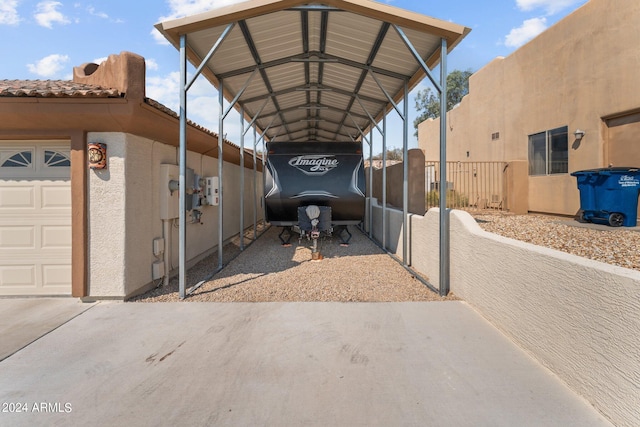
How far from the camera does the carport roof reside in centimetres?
539

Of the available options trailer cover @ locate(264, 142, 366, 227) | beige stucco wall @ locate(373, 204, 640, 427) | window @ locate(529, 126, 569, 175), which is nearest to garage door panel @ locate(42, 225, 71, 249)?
trailer cover @ locate(264, 142, 366, 227)

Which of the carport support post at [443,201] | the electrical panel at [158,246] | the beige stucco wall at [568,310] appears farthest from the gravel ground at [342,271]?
the beige stucco wall at [568,310]

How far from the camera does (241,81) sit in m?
8.39

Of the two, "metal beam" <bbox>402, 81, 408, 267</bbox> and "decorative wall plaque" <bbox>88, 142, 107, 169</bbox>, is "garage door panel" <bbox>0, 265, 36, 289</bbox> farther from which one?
"metal beam" <bbox>402, 81, 408, 267</bbox>

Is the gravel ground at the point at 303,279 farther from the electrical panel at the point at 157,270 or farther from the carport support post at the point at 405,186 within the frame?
the carport support post at the point at 405,186

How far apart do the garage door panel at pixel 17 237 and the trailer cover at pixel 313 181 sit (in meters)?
4.99

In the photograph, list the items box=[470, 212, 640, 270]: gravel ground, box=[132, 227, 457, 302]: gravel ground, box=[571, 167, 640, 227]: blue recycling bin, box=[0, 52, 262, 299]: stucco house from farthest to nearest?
1. box=[571, 167, 640, 227]: blue recycling bin
2. box=[132, 227, 457, 302]: gravel ground
3. box=[470, 212, 640, 270]: gravel ground
4. box=[0, 52, 262, 299]: stucco house

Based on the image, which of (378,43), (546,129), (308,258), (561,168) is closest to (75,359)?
(308,258)

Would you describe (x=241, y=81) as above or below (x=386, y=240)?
above

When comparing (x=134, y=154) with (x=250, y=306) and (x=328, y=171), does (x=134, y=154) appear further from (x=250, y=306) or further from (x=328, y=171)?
(x=328, y=171)

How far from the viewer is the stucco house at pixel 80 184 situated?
4.76m

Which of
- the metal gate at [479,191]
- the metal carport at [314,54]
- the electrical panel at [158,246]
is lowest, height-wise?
the electrical panel at [158,246]

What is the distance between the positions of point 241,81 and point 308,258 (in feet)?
15.1

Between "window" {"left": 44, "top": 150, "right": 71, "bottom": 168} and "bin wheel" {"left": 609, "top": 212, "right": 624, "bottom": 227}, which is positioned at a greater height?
"window" {"left": 44, "top": 150, "right": 71, "bottom": 168}
